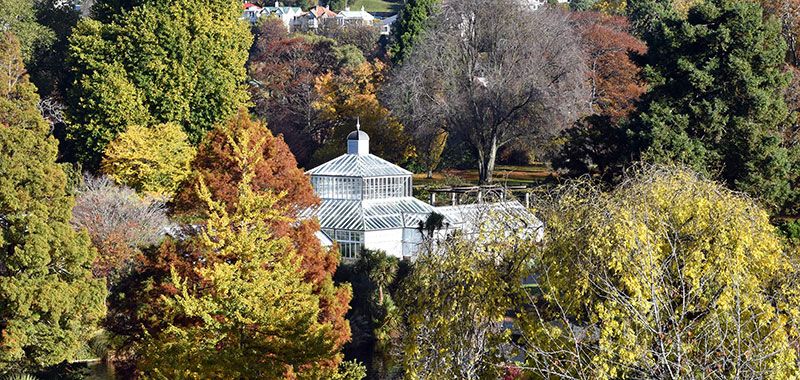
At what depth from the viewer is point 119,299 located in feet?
75.9

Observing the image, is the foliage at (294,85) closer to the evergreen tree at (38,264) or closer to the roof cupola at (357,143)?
the roof cupola at (357,143)

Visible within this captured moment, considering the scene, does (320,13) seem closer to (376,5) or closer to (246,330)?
(376,5)

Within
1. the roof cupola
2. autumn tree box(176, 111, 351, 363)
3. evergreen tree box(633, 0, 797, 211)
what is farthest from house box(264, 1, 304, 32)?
autumn tree box(176, 111, 351, 363)

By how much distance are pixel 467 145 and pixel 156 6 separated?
14.1m

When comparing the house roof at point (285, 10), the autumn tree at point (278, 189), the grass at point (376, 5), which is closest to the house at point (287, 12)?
the house roof at point (285, 10)

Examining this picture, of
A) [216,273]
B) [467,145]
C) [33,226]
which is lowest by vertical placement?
[467,145]

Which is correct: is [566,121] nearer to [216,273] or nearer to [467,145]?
[467,145]

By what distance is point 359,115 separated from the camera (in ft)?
171

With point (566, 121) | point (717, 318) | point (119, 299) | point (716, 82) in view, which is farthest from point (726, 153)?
point (717, 318)

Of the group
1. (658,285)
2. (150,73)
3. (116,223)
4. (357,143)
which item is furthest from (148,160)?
(658,285)

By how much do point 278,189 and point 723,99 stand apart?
13744 millimetres

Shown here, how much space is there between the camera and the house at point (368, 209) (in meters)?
33.8

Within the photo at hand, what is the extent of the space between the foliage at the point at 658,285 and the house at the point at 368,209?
16772mm

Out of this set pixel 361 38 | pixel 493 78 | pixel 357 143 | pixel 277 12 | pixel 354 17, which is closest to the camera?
pixel 357 143
